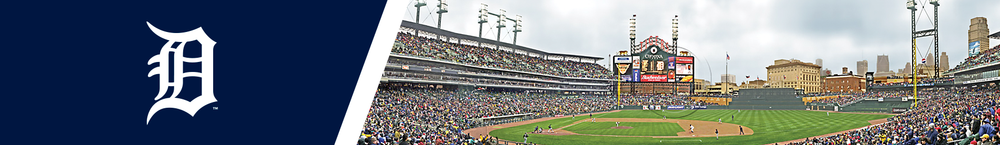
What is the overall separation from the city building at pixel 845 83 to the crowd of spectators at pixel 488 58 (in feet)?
217

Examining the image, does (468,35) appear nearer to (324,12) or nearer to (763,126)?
(763,126)

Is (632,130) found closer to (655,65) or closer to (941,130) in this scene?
(941,130)

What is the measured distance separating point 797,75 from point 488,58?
101628 millimetres

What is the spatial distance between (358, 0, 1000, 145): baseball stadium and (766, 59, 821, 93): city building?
5065 cm

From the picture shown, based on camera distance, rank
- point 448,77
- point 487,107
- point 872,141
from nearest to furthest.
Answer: point 872,141 < point 448,77 < point 487,107

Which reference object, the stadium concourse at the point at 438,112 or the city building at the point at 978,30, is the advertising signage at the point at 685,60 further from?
the city building at the point at 978,30

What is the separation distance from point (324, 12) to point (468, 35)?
62832 millimetres

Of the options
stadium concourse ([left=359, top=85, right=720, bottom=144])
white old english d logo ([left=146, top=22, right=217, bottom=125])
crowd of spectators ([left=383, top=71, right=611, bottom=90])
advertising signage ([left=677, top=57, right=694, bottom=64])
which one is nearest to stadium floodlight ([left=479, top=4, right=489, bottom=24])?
crowd of spectators ([left=383, top=71, right=611, bottom=90])

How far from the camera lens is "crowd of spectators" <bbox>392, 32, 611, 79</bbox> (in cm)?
4539

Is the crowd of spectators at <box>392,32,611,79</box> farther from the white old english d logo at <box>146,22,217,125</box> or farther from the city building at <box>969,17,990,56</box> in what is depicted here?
the city building at <box>969,17,990,56</box>

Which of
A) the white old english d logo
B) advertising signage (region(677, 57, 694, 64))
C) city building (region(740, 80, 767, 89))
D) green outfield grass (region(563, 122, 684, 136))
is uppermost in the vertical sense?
advertising signage (region(677, 57, 694, 64))

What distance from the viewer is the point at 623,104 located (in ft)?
231

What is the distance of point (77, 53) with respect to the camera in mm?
3857

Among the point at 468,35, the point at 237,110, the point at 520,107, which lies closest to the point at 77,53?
the point at 237,110
